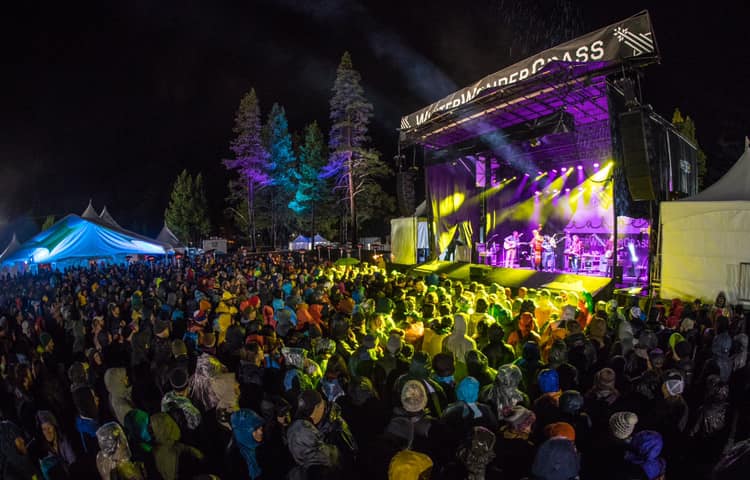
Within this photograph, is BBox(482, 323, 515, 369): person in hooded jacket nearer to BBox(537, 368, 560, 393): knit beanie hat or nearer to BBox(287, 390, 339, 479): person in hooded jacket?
BBox(537, 368, 560, 393): knit beanie hat

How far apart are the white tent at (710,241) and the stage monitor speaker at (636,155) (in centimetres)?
95

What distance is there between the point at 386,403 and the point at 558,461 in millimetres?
1765

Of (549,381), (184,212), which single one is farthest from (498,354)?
(184,212)

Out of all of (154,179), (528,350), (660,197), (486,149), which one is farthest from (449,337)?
(154,179)

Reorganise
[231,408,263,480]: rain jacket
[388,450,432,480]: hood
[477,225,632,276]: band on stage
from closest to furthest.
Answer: [388,450,432,480]: hood → [231,408,263,480]: rain jacket → [477,225,632,276]: band on stage

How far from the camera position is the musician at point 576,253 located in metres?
14.4

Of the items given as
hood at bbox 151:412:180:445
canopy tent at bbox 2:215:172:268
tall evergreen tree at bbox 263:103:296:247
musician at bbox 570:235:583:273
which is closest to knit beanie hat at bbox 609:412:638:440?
hood at bbox 151:412:180:445

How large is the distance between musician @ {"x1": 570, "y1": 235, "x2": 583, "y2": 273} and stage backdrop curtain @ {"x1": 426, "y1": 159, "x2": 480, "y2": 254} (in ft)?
11.4

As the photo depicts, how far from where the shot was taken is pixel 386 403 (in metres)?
3.66

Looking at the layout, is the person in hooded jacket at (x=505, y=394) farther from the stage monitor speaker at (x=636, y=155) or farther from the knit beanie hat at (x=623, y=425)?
the stage monitor speaker at (x=636, y=155)

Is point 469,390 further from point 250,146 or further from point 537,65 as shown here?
point 250,146

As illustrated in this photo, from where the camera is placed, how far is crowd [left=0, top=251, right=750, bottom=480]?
240 cm

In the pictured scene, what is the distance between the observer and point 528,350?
158 inches

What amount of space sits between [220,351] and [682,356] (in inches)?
187
